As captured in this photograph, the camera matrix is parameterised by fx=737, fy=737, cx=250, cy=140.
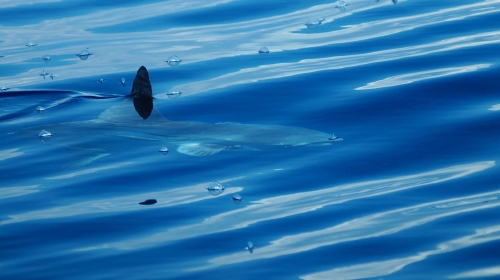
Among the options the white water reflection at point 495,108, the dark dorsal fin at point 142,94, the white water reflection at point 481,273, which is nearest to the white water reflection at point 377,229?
the white water reflection at point 481,273

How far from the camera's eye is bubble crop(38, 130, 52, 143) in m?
5.41

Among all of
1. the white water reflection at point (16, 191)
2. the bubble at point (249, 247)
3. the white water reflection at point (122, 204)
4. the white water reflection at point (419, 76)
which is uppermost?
the white water reflection at point (419, 76)

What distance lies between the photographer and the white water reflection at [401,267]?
320cm

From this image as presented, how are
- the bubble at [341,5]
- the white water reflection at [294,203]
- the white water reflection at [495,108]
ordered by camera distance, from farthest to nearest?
1. the bubble at [341,5]
2. the white water reflection at [495,108]
3. the white water reflection at [294,203]

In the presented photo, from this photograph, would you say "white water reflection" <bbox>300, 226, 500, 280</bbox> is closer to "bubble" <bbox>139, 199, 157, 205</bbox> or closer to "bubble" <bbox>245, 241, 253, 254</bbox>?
"bubble" <bbox>245, 241, 253, 254</bbox>

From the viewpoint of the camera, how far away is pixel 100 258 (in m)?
3.50

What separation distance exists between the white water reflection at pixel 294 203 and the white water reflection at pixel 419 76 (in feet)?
6.64

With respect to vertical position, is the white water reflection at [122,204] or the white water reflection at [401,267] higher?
the white water reflection at [122,204]

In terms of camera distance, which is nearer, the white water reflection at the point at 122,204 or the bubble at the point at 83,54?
the white water reflection at the point at 122,204

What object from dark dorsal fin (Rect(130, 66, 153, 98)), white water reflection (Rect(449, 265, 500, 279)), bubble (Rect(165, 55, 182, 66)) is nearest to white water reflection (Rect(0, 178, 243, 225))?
white water reflection (Rect(449, 265, 500, 279))

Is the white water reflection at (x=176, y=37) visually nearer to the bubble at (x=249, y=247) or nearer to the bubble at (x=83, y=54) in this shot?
the bubble at (x=83, y=54)

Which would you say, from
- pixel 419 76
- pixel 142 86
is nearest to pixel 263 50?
pixel 419 76

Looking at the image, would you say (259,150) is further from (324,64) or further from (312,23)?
(312,23)

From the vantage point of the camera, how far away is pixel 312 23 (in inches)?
355
